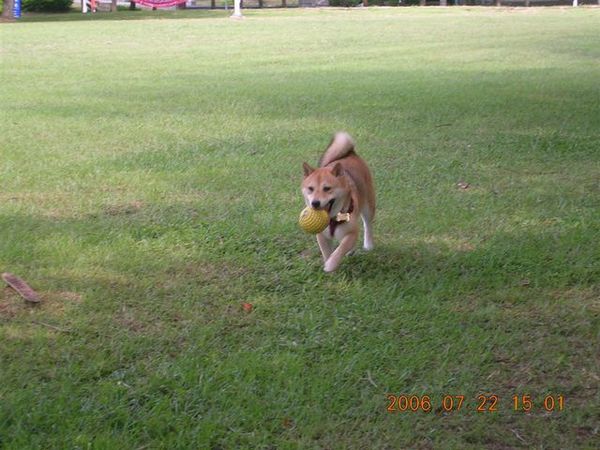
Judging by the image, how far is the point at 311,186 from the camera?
552cm

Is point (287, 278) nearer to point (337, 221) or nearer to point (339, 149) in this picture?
point (337, 221)

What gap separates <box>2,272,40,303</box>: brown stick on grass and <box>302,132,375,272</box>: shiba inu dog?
1.75 m

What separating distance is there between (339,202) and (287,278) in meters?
0.61

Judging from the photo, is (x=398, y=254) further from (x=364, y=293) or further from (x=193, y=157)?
(x=193, y=157)

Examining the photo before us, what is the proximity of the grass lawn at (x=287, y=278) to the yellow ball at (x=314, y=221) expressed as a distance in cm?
31

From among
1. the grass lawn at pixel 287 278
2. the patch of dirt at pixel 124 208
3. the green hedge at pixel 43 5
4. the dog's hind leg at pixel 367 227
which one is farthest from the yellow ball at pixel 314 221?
the green hedge at pixel 43 5

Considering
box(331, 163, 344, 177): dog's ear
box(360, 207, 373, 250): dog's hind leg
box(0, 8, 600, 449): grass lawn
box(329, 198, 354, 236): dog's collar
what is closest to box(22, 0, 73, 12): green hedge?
box(0, 8, 600, 449): grass lawn

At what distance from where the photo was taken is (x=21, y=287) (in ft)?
16.2

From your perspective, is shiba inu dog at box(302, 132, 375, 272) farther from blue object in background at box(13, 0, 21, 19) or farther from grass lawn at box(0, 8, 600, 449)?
blue object in background at box(13, 0, 21, 19)

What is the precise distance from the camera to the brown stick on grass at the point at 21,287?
4852mm

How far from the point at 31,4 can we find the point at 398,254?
46880 millimetres
